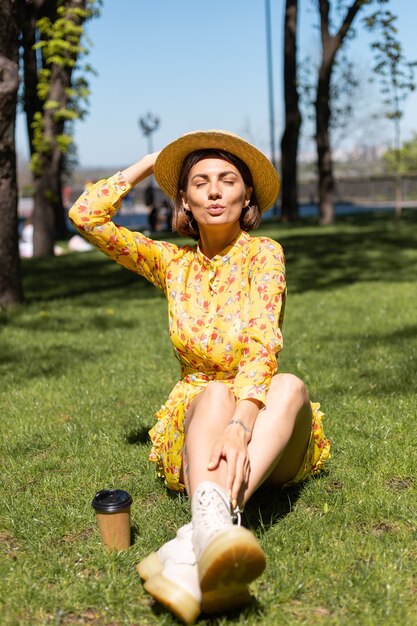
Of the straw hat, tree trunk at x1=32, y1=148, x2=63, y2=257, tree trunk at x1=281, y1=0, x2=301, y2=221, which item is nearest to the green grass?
the straw hat

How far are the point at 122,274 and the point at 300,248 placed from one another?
392 cm

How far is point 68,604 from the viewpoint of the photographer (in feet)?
8.95

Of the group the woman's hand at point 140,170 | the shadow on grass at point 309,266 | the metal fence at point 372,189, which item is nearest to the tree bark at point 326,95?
the shadow on grass at point 309,266

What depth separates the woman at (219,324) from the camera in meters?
2.88

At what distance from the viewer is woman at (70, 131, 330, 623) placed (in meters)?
2.88

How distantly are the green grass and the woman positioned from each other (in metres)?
0.21

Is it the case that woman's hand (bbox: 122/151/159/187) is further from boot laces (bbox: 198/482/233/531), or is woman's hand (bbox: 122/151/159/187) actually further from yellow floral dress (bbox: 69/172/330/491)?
boot laces (bbox: 198/482/233/531)

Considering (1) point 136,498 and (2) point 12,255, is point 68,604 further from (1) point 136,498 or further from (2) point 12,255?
(2) point 12,255

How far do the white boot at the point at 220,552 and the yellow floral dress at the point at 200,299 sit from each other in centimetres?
67

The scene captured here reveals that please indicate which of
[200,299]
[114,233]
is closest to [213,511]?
[200,299]

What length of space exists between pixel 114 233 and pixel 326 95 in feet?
56.3

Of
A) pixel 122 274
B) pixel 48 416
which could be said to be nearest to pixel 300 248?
pixel 122 274

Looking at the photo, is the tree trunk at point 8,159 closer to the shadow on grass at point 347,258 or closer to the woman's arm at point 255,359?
the shadow on grass at point 347,258

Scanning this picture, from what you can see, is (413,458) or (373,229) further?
(373,229)
